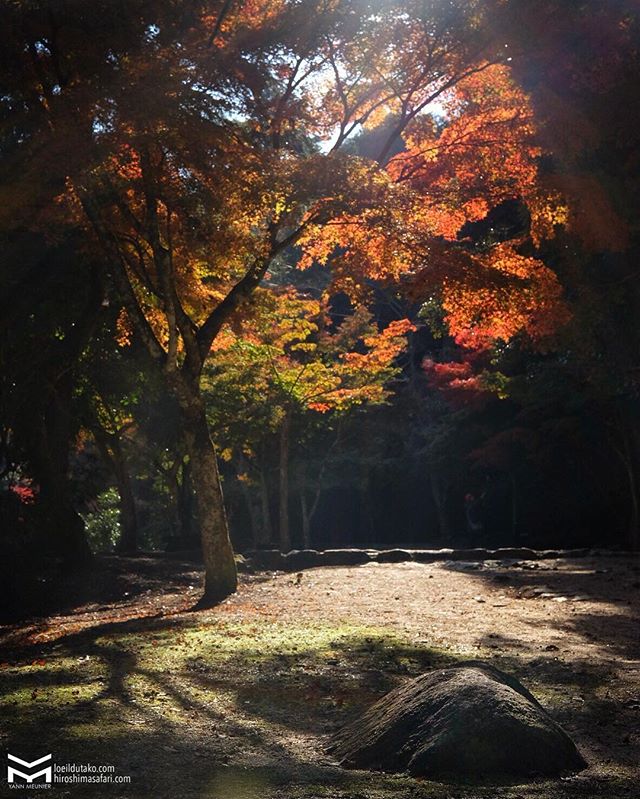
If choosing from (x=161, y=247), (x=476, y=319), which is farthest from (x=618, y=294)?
(x=161, y=247)

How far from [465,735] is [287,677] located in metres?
2.61

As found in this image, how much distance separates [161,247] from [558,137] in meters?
4.97

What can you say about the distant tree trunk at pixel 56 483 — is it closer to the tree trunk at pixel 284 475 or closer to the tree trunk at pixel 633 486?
the tree trunk at pixel 284 475

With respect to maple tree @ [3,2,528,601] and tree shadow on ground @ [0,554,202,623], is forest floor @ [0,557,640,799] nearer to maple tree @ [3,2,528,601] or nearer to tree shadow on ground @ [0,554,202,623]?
tree shadow on ground @ [0,554,202,623]

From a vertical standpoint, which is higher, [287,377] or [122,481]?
[287,377]

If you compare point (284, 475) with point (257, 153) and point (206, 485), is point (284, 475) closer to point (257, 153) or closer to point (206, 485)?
point (206, 485)

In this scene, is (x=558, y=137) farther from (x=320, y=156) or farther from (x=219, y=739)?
(x=219, y=739)

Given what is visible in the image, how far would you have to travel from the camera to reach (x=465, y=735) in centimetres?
445

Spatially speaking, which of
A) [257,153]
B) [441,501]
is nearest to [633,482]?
[441,501]

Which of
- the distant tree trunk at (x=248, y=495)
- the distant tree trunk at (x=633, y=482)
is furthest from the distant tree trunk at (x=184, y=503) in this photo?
the distant tree trunk at (x=633, y=482)

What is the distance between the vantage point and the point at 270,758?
4891 mm

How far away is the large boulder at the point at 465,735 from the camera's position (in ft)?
14.5

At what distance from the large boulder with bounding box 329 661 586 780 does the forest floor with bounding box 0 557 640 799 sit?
13cm

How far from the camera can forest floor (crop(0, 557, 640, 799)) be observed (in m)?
4.44
